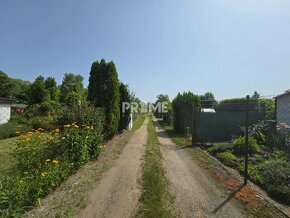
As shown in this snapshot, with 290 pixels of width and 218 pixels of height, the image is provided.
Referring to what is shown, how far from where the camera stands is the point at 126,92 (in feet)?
45.2

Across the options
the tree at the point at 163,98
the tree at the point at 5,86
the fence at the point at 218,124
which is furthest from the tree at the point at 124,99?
the tree at the point at 5,86

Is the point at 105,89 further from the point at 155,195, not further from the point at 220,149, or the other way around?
the point at 155,195

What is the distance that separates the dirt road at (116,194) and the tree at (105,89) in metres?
4.15

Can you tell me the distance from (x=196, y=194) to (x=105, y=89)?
7012 millimetres

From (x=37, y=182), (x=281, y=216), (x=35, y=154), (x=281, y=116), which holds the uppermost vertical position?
(x=281, y=116)

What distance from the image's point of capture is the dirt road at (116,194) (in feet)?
10.7

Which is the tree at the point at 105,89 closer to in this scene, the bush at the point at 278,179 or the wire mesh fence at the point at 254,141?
the wire mesh fence at the point at 254,141

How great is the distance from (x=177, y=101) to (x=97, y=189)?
14.8m

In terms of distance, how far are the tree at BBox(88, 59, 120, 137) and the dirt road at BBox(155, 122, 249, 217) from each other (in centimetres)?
442

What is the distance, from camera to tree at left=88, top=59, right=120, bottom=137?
966 centimetres

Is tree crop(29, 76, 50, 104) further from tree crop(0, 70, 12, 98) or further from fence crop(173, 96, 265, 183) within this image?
fence crop(173, 96, 265, 183)

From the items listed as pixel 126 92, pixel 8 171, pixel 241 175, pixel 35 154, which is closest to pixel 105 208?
pixel 35 154

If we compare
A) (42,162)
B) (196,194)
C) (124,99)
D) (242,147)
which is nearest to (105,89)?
(124,99)

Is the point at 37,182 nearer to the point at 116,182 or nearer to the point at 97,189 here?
the point at 97,189
